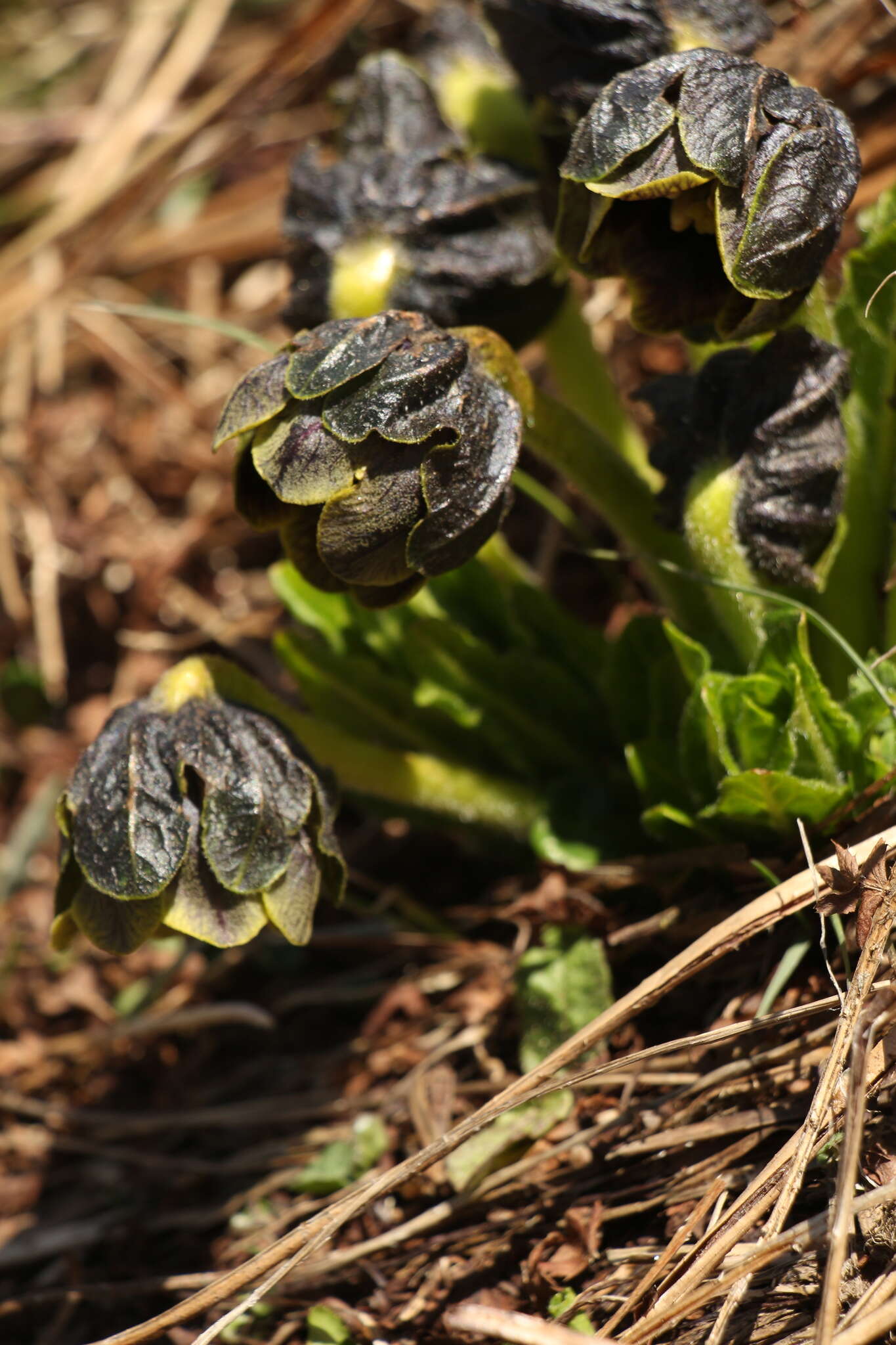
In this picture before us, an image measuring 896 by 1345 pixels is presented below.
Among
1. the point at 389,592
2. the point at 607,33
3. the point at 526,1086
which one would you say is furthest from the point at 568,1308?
the point at 607,33

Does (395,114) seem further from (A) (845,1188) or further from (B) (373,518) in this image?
(A) (845,1188)

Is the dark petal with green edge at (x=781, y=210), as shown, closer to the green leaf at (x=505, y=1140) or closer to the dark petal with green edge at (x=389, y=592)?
the dark petal with green edge at (x=389, y=592)

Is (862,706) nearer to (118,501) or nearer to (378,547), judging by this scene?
(378,547)

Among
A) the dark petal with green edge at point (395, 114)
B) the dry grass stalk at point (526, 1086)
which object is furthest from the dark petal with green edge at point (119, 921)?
the dark petal with green edge at point (395, 114)

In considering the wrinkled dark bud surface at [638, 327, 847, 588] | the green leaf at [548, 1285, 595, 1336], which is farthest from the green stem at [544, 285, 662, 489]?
the green leaf at [548, 1285, 595, 1336]

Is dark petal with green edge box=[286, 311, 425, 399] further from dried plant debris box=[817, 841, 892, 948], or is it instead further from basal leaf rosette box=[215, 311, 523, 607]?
dried plant debris box=[817, 841, 892, 948]
